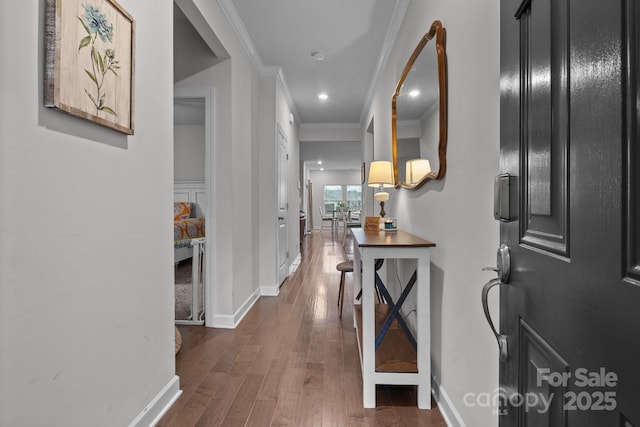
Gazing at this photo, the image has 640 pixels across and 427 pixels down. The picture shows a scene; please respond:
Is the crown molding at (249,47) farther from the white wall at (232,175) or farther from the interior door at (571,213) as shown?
the interior door at (571,213)

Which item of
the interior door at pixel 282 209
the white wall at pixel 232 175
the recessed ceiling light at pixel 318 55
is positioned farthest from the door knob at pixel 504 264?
the interior door at pixel 282 209

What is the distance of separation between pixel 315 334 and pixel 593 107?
2522mm

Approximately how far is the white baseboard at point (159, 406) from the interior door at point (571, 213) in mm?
1493

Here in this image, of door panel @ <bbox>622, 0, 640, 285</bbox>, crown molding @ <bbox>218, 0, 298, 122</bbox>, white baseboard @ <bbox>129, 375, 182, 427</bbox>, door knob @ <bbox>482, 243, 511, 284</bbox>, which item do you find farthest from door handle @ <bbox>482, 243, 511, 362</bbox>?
crown molding @ <bbox>218, 0, 298, 122</bbox>

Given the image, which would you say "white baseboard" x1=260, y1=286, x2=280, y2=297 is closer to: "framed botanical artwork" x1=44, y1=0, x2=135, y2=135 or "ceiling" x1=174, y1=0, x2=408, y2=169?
"ceiling" x1=174, y1=0, x2=408, y2=169

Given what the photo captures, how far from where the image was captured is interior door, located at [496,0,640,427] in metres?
0.41

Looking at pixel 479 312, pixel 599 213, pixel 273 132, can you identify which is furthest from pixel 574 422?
pixel 273 132

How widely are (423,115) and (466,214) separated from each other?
2.87ft

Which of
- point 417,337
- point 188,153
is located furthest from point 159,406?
point 188,153

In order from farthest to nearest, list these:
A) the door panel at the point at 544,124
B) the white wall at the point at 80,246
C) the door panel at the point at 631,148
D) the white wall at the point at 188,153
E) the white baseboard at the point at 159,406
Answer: the white wall at the point at 188,153, the white baseboard at the point at 159,406, the white wall at the point at 80,246, the door panel at the point at 544,124, the door panel at the point at 631,148

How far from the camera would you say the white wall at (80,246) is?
90 centimetres

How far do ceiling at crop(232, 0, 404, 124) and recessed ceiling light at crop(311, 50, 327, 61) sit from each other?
4 cm

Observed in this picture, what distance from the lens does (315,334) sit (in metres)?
2.68

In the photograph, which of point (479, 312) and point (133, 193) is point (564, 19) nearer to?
point (479, 312)
